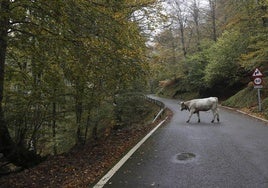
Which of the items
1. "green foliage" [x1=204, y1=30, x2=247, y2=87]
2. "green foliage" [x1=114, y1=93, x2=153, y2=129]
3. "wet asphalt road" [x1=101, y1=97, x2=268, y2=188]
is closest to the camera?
"wet asphalt road" [x1=101, y1=97, x2=268, y2=188]

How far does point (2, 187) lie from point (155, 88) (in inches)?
2529

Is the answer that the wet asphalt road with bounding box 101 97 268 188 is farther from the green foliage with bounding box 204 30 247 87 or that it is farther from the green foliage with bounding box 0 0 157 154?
the green foliage with bounding box 204 30 247 87

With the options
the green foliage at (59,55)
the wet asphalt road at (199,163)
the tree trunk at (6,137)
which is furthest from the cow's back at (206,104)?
the tree trunk at (6,137)

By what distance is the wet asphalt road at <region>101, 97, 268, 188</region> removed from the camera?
5484 mm

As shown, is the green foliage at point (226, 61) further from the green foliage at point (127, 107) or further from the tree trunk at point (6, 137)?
the tree trunk at point (6, 137)

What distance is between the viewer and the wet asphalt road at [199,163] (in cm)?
548

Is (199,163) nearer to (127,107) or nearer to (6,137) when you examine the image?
(6,137)

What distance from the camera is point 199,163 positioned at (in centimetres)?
688

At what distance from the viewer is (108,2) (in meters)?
7.23

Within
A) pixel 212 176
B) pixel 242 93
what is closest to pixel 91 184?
pixel 212 176

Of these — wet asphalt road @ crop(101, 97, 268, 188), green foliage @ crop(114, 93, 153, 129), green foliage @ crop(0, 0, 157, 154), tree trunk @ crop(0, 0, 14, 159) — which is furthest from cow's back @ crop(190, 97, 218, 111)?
tree trunk @ crop(0, 0, 14, 159)

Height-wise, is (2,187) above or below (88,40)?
below

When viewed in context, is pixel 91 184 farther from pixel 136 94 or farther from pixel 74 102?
pixel 136 94

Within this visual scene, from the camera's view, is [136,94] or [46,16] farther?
[136,94]
